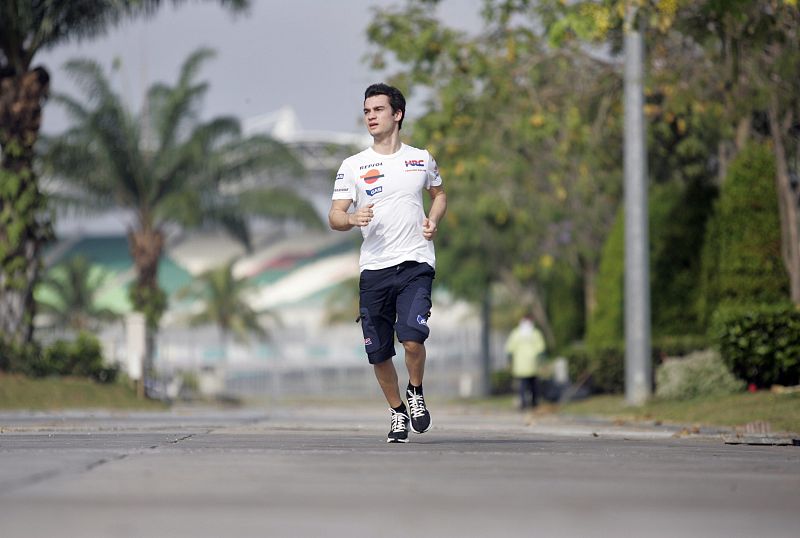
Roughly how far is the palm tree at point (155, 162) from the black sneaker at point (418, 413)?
2627 centimetres

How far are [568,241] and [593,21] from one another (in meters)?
17.5

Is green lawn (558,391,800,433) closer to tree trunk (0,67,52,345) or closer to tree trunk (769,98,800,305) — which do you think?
tree trunk (769,98,800,305)

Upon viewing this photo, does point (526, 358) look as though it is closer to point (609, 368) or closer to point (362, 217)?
point (609, 368)

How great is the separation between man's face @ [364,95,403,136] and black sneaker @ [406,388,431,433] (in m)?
1.60

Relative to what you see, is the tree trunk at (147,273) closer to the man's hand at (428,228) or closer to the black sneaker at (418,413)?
the black sneaker at (418,413)

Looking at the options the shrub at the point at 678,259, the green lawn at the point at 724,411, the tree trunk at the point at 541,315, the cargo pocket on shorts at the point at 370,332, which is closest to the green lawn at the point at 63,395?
the green lawn at the point at 724,411

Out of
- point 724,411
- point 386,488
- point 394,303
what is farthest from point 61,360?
point 386,488

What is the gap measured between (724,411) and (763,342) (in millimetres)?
1788

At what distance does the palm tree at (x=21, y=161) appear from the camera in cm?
2439

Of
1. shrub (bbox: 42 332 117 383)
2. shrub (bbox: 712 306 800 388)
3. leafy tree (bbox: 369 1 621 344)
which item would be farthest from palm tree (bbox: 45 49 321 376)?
shrub (bbox: 712 306 800 388)

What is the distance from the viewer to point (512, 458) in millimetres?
8141

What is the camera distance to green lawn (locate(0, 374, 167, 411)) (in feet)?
73.7

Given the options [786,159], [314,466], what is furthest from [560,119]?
[314,466]

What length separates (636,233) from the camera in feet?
71.1
